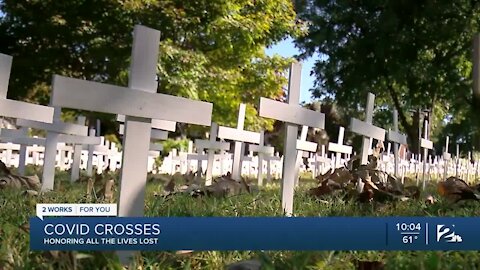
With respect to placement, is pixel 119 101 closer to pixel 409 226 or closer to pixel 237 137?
pixel 409 226

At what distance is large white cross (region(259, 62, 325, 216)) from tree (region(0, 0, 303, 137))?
10163mm

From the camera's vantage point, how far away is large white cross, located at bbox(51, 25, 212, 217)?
2264mm

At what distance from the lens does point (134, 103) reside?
2.35 meters

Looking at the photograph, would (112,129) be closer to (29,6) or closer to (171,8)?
(29,6)

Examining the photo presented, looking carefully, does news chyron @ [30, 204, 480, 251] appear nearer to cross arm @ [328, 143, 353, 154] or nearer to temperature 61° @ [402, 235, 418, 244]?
temperature 61° @ [402, 235, 418, 244]

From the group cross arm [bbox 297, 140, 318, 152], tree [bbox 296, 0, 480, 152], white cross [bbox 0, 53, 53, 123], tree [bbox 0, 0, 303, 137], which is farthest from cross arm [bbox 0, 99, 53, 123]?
tree [bbox 296, 0, 480, 152]

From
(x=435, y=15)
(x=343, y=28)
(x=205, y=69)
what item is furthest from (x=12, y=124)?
(x=435, y=15)

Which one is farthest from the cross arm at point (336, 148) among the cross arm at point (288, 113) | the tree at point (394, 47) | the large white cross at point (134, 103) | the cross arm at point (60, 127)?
the tree at point (394, 47)

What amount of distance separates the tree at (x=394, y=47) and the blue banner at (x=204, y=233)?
14.9m

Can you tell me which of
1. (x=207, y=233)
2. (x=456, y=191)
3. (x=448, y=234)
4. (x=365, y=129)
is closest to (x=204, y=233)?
(x=207, y=233)

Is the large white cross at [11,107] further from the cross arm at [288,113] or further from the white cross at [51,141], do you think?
the cross arm at [288,113]

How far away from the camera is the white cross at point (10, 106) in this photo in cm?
379

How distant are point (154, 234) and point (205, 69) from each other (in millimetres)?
13977

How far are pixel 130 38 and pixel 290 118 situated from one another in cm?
1133
